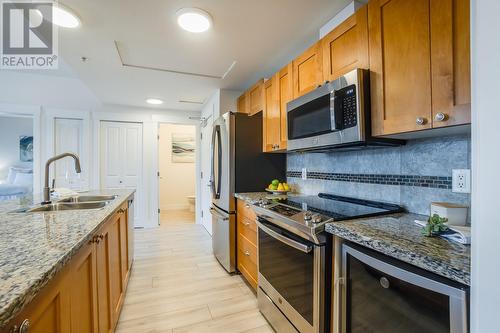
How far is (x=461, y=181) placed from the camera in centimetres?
114

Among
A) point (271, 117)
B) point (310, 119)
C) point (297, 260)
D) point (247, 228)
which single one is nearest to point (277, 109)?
point (271, 117)

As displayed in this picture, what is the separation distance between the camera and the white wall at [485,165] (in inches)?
19.4

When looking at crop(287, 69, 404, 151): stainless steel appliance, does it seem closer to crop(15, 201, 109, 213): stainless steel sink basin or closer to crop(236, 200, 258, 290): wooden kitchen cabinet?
crop(236, 200, 258, 290): wooden kitchen cabinet

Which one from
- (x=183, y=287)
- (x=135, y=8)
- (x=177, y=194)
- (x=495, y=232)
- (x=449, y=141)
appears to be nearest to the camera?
(x=495, y=232)

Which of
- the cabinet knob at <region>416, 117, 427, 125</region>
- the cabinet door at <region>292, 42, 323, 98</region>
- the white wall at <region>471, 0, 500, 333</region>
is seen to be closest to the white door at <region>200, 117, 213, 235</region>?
the cabinet door at <region>292, 42, 323, 98</region>

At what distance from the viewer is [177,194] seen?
6.23 meters

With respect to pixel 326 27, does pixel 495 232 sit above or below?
below

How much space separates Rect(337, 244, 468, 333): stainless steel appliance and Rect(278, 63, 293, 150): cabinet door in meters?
1.29

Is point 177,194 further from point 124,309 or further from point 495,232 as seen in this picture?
point 495,232

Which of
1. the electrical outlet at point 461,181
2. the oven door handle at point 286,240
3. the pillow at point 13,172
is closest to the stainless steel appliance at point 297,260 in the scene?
the oven door handle at point 286,240

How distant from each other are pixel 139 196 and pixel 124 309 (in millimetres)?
2861

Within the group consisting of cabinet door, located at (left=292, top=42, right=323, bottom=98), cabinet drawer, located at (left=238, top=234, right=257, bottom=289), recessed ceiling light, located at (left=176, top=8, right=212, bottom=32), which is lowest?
cabinet drawer, located at (left=238, top=234, right=257, bottom=289)

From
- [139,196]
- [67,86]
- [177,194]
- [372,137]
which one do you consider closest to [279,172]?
[372,137]

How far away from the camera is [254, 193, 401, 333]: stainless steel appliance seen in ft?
3.86
